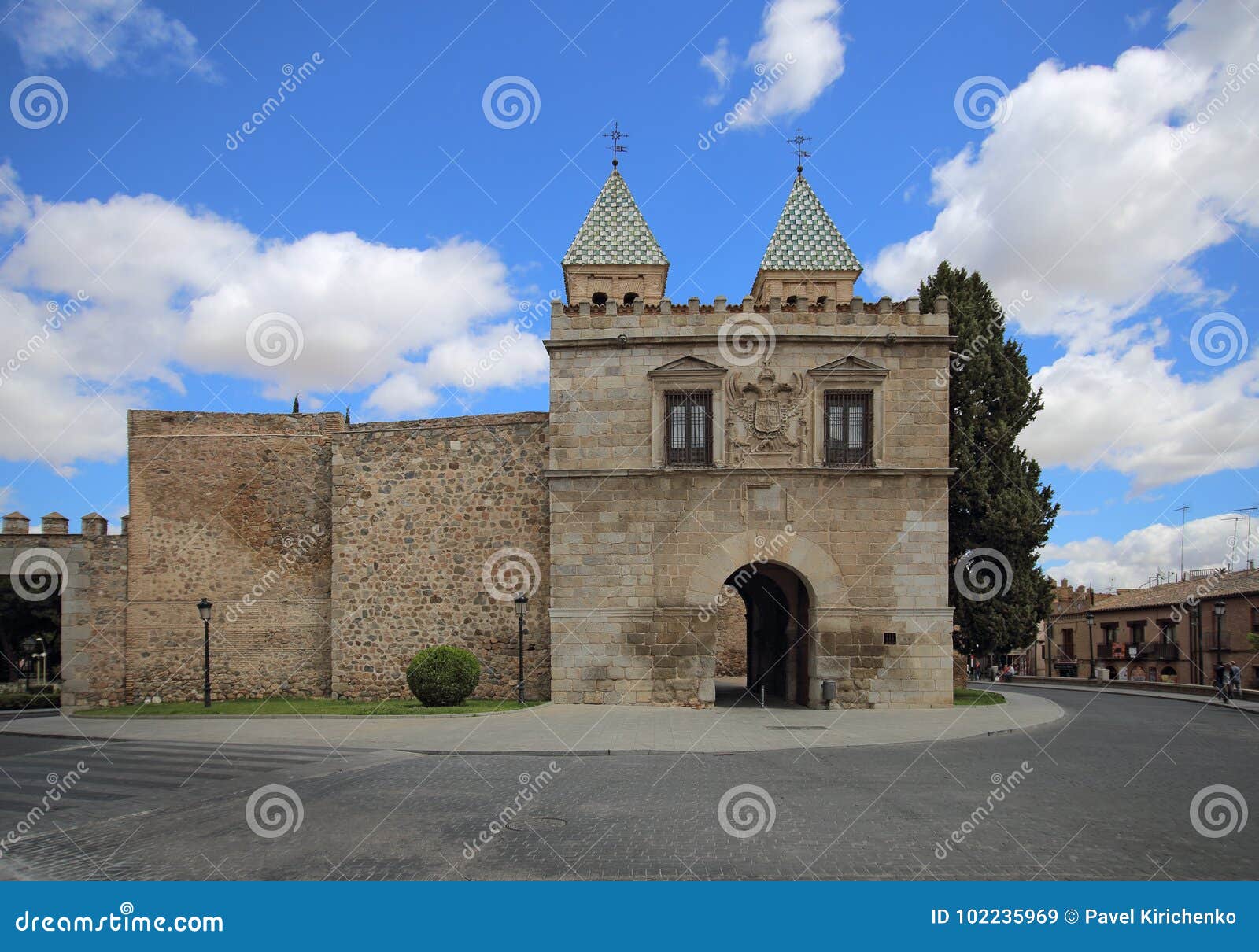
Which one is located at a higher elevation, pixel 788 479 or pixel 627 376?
pixel 627 376

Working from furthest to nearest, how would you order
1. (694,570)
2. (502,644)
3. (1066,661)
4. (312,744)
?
(1066,661) → (502,644) → (694,570) → (312,744)

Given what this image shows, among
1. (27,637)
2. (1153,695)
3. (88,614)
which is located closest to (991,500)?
(1153,695)

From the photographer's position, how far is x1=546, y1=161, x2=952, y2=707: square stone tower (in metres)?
19.9

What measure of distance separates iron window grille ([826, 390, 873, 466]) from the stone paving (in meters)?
5.60

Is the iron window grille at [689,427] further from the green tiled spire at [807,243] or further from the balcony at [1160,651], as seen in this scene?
the balcony at [1160,651]

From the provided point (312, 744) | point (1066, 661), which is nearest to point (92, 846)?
point (312, 744)

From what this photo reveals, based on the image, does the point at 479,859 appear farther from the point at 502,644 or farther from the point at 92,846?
the point at 502,644

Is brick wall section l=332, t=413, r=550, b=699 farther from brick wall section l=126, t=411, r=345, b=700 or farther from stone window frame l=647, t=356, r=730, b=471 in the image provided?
stone window frame l=647, t=356, r=730, b=471

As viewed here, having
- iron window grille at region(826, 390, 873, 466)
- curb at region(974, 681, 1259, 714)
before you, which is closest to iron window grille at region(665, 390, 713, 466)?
iron window grille at region(826, 390, 873, 466)

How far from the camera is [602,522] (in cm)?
2028

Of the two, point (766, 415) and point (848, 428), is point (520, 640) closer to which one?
point (766, 415)

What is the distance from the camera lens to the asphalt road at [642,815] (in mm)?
6770

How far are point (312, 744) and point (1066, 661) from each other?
5143 cm

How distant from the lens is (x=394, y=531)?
2311 cm
